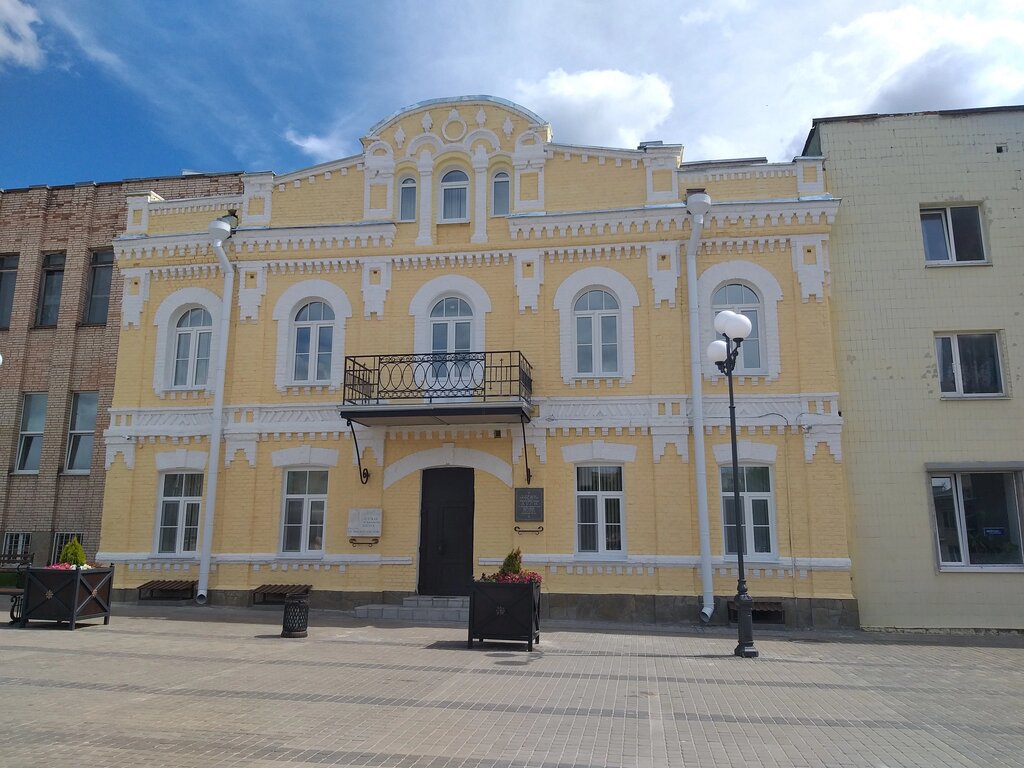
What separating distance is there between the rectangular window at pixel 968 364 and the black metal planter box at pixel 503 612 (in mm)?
9566

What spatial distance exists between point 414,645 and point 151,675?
151 inches

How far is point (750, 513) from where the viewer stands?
1465 cm

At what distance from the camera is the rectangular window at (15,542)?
18047 millimetres

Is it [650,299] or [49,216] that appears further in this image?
[49,216]

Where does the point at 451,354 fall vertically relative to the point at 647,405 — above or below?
above

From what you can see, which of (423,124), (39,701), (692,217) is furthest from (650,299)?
(39,701)

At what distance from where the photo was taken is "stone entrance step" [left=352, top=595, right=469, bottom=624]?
1451 cm

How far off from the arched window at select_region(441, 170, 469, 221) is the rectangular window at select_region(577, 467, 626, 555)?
6.25m

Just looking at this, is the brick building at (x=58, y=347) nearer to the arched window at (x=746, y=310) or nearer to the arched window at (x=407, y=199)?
the arched window at (x=407, y=199)

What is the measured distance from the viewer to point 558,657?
10.7 meters

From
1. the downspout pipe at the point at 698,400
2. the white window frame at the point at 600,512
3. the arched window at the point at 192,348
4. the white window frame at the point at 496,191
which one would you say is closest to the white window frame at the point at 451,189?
the white window frame at the point at 496,191

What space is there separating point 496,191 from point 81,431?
11.6 meters

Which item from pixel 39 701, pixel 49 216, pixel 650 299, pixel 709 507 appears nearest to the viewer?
pixel 39 701

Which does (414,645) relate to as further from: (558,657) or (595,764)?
(595,764)
